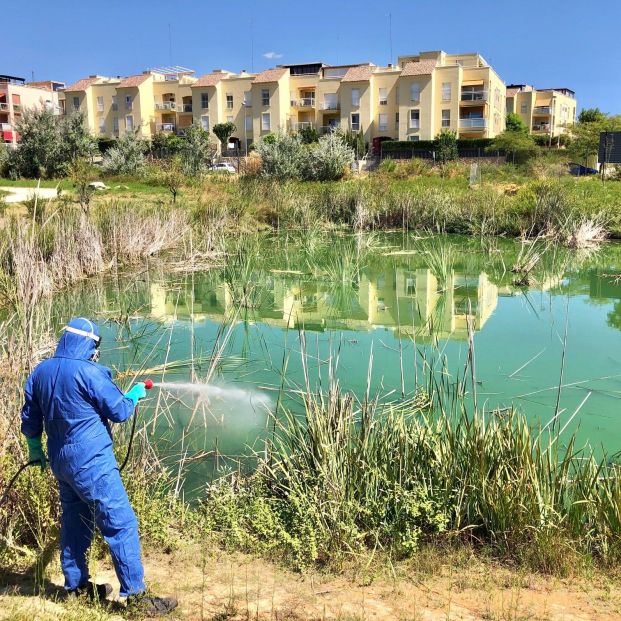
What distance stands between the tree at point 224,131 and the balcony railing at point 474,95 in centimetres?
1826

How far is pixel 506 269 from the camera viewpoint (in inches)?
587

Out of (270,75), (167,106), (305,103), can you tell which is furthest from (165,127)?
(305,103)

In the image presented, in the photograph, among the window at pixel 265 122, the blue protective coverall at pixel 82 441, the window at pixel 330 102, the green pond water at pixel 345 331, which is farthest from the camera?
the window at pixel 265 122

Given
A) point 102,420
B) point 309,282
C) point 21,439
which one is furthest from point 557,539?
point 309,282

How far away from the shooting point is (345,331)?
9.68 meters

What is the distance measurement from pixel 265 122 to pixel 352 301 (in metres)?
47.4

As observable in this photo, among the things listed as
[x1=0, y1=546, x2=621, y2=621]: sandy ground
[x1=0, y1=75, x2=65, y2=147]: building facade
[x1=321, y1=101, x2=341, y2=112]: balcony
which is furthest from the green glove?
[x1=0, y1=75, x2=65, y2=147]: building facade

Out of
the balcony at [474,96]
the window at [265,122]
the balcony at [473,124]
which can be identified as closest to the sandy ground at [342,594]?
the balcony at [473,124]

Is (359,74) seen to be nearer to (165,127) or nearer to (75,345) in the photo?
(165,127)

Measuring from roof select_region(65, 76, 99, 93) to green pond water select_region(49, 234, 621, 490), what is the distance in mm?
50858

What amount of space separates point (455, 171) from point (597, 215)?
14.5m

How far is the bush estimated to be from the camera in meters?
30.4

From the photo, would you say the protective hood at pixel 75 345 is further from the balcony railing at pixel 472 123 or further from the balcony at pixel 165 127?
the balcony at pixel 165 127

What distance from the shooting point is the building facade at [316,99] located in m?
51.6
